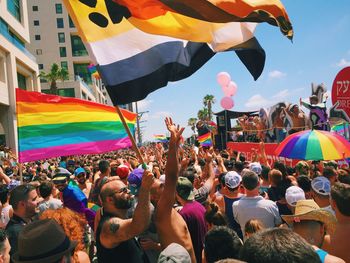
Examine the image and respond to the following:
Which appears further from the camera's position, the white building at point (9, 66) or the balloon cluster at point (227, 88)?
the white building at point (9, 66)

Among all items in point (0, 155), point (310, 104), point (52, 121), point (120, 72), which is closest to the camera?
point (120, 72)

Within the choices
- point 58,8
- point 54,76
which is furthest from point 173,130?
point 58,8

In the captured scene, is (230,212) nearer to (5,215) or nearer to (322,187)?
(322,187)

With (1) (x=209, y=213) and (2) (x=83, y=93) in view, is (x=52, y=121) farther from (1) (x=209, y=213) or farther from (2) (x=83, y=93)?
(2) (x=83, y=93)

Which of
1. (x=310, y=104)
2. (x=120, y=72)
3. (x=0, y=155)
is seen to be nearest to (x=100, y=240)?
(x=120, y=72)

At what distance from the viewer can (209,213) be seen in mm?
3527

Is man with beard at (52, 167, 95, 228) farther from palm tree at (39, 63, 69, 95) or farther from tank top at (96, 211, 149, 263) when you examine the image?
palm tree at (39, 63, 69, 95)

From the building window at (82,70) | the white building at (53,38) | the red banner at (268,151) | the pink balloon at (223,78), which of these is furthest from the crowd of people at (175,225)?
the building window at (82,70)

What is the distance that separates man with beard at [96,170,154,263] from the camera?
2.56 meters

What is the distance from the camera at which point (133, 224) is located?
255 cm

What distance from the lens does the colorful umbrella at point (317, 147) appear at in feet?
18.1

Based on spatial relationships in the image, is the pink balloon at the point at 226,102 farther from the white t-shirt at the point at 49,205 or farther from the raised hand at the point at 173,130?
the raised hand at the point at 173,130

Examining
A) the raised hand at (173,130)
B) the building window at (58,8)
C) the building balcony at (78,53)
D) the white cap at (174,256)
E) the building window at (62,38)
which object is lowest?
the white cap at (174,256)

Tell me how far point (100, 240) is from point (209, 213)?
126 centimetres
